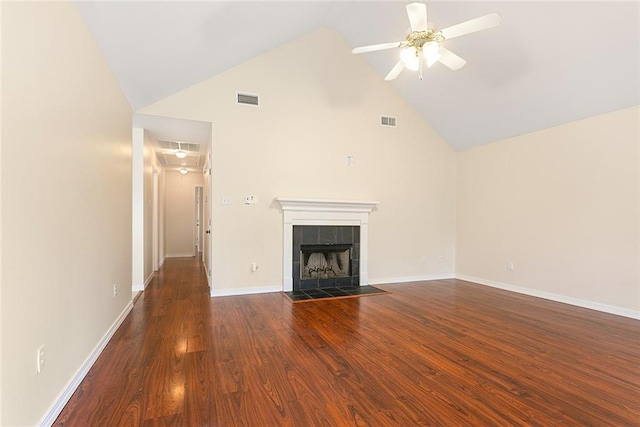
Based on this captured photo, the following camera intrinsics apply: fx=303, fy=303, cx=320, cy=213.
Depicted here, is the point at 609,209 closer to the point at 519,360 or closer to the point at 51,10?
the point at 519,360

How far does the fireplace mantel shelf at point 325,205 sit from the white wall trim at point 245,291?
1.20 metres

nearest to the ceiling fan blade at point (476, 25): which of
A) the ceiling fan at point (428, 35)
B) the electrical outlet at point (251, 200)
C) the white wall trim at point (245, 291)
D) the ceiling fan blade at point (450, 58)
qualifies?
the ceiling fan at point (428, 35)

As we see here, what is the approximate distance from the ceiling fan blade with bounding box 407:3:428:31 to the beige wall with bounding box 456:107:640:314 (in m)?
2.92

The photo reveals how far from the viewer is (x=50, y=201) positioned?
5.36ft

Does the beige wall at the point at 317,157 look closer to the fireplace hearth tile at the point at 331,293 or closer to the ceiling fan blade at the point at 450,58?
the fireplace hearth tile at the point at 331,293

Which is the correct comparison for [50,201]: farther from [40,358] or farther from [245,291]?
[245,291]

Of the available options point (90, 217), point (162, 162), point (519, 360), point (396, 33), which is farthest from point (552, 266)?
point (162, 162)

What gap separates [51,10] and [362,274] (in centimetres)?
457

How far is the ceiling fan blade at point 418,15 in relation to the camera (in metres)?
2.36

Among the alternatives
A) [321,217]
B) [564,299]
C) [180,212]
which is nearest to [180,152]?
[180,212]

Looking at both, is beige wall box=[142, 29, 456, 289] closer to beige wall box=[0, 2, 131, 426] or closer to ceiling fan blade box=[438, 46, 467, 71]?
beige wall box=[0, 2, 131, 426]

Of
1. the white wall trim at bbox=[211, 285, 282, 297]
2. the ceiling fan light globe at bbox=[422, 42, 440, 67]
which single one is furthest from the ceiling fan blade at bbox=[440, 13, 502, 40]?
the white wall trim at bbox=[211, 285, 282, 297]

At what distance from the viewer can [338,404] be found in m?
1.78

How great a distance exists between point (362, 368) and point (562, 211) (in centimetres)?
379
